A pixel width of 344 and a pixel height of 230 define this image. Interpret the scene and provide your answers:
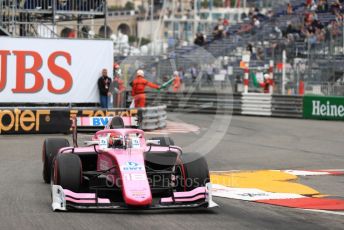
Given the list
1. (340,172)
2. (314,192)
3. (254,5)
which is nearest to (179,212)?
(314,192)

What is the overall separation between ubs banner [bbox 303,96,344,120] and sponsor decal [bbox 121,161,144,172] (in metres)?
18.3

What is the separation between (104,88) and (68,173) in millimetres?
13798

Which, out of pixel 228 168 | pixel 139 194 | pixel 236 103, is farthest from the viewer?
pixel 236 103

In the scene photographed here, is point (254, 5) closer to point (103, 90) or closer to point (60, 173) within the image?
point (103, 90)

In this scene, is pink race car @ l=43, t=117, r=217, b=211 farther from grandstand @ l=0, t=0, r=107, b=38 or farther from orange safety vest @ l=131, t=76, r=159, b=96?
grandstand @ l=0, t=0, r=107, b=38

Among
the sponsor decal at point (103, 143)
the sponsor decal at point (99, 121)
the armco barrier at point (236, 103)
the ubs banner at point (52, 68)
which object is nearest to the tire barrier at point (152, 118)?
the ubs banner at point (52, 68)

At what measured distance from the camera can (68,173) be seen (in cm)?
924

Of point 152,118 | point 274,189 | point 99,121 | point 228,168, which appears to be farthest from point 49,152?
point 152,118

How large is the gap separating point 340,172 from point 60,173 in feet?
20.2

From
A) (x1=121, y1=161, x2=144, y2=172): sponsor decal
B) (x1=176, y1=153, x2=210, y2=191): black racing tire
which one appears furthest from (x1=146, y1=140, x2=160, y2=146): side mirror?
(x1=121, y1=161, x2=144, y2=172): sponsor decal

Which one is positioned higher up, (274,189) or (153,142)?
(153,142)

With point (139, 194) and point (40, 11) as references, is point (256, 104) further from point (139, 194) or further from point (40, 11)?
point (139, 194)

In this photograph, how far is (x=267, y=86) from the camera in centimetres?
3059

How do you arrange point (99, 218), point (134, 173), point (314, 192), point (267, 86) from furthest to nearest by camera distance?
point (267, 86) < point (314, 192) < point (134, 173) < point (99, 218)
